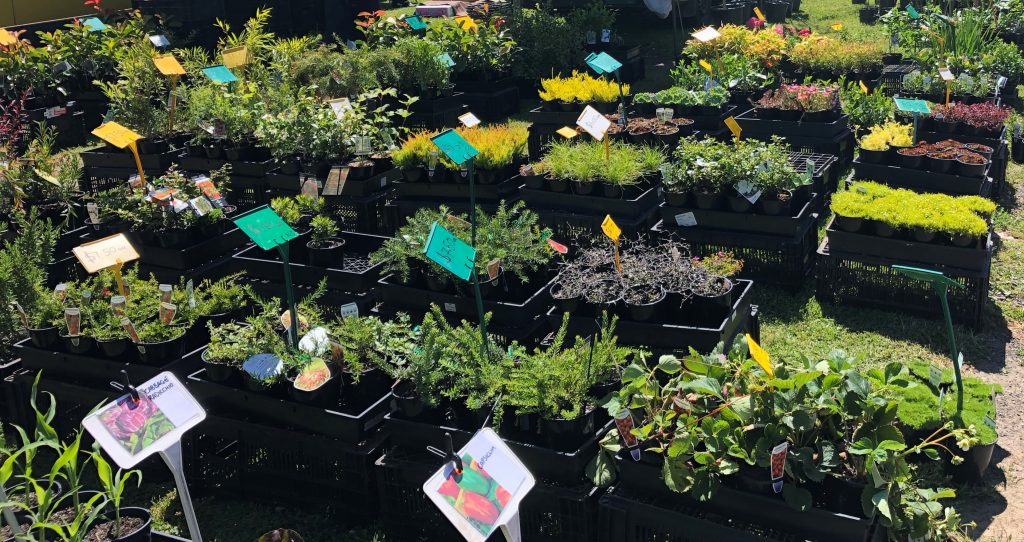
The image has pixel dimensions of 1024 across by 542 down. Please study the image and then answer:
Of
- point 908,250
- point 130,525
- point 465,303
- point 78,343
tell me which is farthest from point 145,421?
point 908,250

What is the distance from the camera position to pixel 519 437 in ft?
11.0

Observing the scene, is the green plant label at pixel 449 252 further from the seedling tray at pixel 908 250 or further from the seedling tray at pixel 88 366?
the seedling tray at pixel 908 250

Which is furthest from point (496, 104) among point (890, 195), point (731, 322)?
point (731, 322)

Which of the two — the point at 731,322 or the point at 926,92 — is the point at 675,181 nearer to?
the point at 731,322

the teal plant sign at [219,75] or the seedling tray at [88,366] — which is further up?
the teal plant sign at [219,75]

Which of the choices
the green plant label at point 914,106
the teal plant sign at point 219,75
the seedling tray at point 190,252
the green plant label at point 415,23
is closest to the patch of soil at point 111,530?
the seedling tray at point 190,252

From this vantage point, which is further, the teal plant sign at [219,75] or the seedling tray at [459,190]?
the teal plant sign at [219,75]

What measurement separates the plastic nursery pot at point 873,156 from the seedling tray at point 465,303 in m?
3.09

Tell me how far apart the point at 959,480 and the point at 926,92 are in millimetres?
4930

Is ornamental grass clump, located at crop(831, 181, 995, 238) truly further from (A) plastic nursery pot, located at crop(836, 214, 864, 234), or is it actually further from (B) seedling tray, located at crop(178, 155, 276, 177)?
(B) seedling tray, located at crop(178, 155, 276, 177)

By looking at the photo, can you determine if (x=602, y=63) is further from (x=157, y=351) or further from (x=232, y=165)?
(x=157, y=351)

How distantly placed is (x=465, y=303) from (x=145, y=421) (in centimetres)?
192

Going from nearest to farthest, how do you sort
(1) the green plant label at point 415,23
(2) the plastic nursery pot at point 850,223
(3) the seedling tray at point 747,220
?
(2) the plastic nursery pot at point 850,223 < (3) the seedling tray at point 747,220 < (1) the green plant label at point 415,23

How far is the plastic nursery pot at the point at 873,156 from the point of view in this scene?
243 inches
